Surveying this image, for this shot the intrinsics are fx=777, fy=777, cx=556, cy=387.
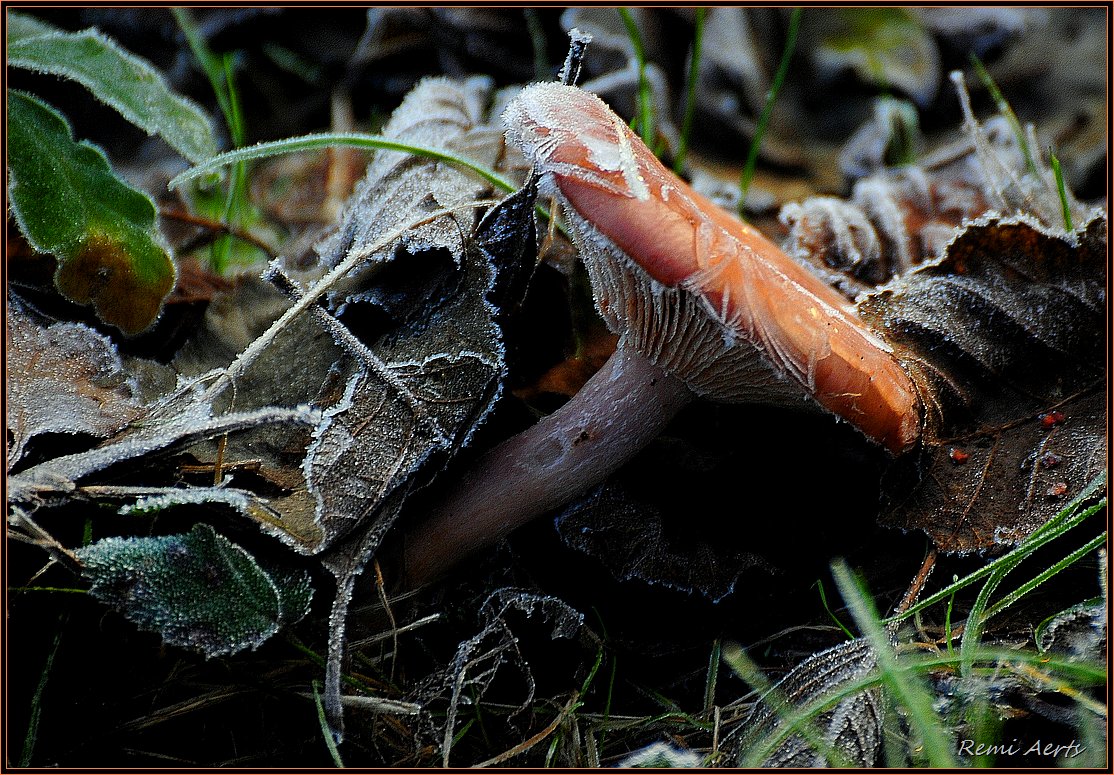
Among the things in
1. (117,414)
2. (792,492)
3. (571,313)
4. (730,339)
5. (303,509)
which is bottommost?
(792,492)

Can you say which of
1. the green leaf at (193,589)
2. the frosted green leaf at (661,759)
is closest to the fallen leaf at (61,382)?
the green leaf at (193,589)

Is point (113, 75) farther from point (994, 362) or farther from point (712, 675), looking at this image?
point (994, 362)

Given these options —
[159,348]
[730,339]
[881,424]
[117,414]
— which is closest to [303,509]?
[117,414]

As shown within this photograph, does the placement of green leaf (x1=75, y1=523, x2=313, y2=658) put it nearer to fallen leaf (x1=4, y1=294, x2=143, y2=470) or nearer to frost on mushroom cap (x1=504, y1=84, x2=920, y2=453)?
fallen leaf (x1=4, y1=294, x2=143, y2=470)

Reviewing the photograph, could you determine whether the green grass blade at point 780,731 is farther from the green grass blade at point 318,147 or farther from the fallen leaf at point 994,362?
the green grass blade at point 318,147

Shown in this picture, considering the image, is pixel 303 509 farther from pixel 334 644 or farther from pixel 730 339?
pixel 730 339

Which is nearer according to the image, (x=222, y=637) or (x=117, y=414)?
(x=222, y=637)
